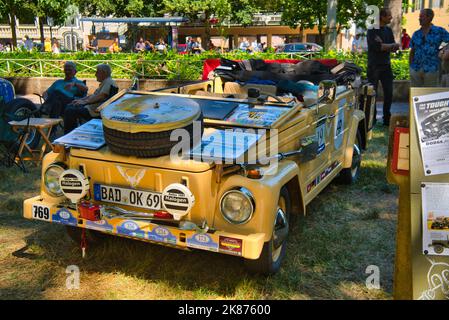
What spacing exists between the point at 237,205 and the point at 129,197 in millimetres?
856

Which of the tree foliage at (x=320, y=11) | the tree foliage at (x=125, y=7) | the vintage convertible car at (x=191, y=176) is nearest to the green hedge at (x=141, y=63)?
the vintage convertible car at (x=191, y=176)

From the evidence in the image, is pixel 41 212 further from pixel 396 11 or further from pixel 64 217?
pixel 396 11

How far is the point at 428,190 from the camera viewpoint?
2658 millimetres

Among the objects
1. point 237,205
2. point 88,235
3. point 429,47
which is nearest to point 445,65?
point 429,47

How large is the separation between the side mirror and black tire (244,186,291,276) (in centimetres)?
139

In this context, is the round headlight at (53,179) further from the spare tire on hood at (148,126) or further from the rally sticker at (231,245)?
the rally sticker at (231,245)

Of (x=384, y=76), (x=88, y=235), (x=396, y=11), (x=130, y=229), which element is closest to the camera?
(x=130, y=229)

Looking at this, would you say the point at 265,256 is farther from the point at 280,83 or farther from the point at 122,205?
the point at 280,83

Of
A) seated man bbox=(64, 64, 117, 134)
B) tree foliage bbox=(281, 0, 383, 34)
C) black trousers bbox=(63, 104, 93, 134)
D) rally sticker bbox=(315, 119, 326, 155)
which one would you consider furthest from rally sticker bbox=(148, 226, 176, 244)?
tree foliage bbox=(281, 0, 383, 34)

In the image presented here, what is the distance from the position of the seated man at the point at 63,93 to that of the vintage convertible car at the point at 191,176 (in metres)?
3.86

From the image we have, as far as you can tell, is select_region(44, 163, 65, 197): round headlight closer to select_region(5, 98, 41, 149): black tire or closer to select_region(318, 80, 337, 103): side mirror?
select_region(318, 80, 337, 103): side mirror

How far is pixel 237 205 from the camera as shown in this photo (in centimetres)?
354

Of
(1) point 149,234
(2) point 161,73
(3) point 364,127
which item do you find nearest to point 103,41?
(2) point 161,73

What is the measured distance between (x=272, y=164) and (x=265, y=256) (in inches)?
27.7
